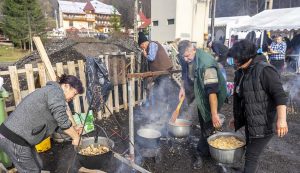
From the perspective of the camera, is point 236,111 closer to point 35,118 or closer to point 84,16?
point 35,118

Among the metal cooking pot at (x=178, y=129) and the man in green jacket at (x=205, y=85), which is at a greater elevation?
the man in green jacket at (x=205, y=85)

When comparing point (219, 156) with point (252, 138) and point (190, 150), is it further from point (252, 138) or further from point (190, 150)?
point (190, 150)

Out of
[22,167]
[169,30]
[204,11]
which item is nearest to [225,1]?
[204,11]

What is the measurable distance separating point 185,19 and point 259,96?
29190 millimetres

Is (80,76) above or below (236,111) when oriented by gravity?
above

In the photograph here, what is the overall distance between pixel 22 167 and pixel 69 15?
76.2 m

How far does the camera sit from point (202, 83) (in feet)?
13.4

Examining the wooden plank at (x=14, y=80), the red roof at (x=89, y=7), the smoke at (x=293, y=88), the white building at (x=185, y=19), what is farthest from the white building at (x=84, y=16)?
the wooden plank at (x=14, y=80)

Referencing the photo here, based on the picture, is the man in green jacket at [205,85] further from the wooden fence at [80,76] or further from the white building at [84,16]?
the white building at [84,16]

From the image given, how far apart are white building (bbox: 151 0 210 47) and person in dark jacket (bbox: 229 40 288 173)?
27568 mm

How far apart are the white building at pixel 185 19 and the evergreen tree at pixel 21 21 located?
19.3 metres

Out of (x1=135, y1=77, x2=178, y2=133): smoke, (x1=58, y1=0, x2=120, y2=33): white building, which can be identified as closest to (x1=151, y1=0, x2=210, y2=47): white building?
(x1=135, y1=77, x2=178, y2=133): smoke

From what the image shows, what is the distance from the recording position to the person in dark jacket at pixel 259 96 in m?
3.05

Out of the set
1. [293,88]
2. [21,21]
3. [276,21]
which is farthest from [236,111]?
[21,21]
